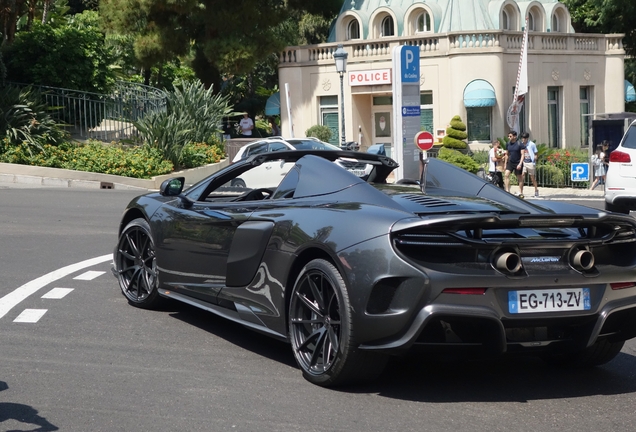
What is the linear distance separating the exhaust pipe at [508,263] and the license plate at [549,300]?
12cm

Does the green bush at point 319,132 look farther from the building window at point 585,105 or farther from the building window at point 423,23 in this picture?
the building window at point 585,105

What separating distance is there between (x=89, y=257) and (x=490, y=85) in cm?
3031

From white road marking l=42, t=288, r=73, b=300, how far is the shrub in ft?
99.9

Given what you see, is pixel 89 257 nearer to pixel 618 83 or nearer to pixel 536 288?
pixel 536 288

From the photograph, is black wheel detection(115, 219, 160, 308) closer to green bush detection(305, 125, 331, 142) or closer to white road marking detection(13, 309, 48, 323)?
white road marking detection(13, 309, 48, 323)

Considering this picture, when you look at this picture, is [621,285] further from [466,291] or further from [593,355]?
[466,291]

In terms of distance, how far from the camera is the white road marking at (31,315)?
24.7 ft

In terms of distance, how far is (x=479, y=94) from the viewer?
128ft

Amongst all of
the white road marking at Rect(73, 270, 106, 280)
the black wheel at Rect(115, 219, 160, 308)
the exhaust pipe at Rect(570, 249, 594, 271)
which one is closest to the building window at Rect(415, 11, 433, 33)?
the white road marking at Rect(73, 270, 106, 280)

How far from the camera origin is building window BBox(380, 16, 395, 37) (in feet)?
145

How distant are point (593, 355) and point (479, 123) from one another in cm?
3456

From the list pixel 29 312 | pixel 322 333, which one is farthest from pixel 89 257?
pixel 322 333

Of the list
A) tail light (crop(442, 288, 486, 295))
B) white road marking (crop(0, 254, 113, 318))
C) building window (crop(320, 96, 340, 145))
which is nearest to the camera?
tail light (crop(442, 288, 486, 295))

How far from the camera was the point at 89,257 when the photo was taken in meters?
11.1
